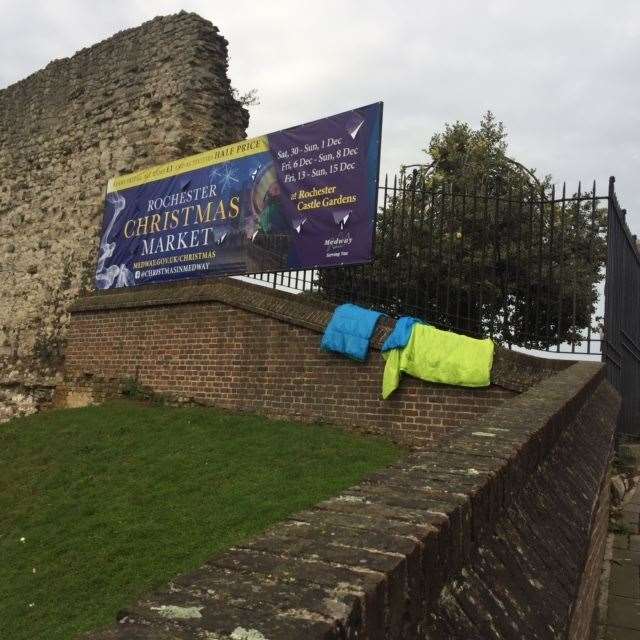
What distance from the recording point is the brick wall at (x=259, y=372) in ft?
21.5

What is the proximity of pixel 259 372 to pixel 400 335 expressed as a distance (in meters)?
2.03

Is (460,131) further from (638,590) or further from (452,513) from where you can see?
(452,513)

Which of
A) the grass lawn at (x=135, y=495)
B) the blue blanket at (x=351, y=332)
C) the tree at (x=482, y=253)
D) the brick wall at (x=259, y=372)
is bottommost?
the grass lawn at (x=135, y=495)

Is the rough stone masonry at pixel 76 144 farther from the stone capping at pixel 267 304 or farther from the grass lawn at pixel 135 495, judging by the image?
the grass lawn at pixel 135 495

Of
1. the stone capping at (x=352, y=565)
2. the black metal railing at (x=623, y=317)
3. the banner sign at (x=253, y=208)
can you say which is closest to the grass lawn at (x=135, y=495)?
the stone capping at (x=352, y=565)

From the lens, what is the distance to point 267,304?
784 cm

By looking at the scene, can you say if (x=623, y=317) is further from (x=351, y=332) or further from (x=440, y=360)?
(x=351, y=332)

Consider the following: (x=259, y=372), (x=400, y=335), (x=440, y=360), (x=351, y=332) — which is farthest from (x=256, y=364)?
(x=440, y=360)

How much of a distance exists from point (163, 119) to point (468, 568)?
10892 mm

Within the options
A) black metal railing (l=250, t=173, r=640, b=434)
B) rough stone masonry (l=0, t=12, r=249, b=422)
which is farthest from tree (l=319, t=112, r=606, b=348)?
rough stone masonry (l=0, t=12, r=249, b=422)

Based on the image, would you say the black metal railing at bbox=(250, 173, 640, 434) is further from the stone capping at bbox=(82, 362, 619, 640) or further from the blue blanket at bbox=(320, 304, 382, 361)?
the stone capping at bbox=(82, 362, 619, 640)

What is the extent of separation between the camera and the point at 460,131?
15.4m

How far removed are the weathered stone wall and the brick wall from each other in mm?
12

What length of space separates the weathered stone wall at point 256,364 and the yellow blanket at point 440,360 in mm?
127
